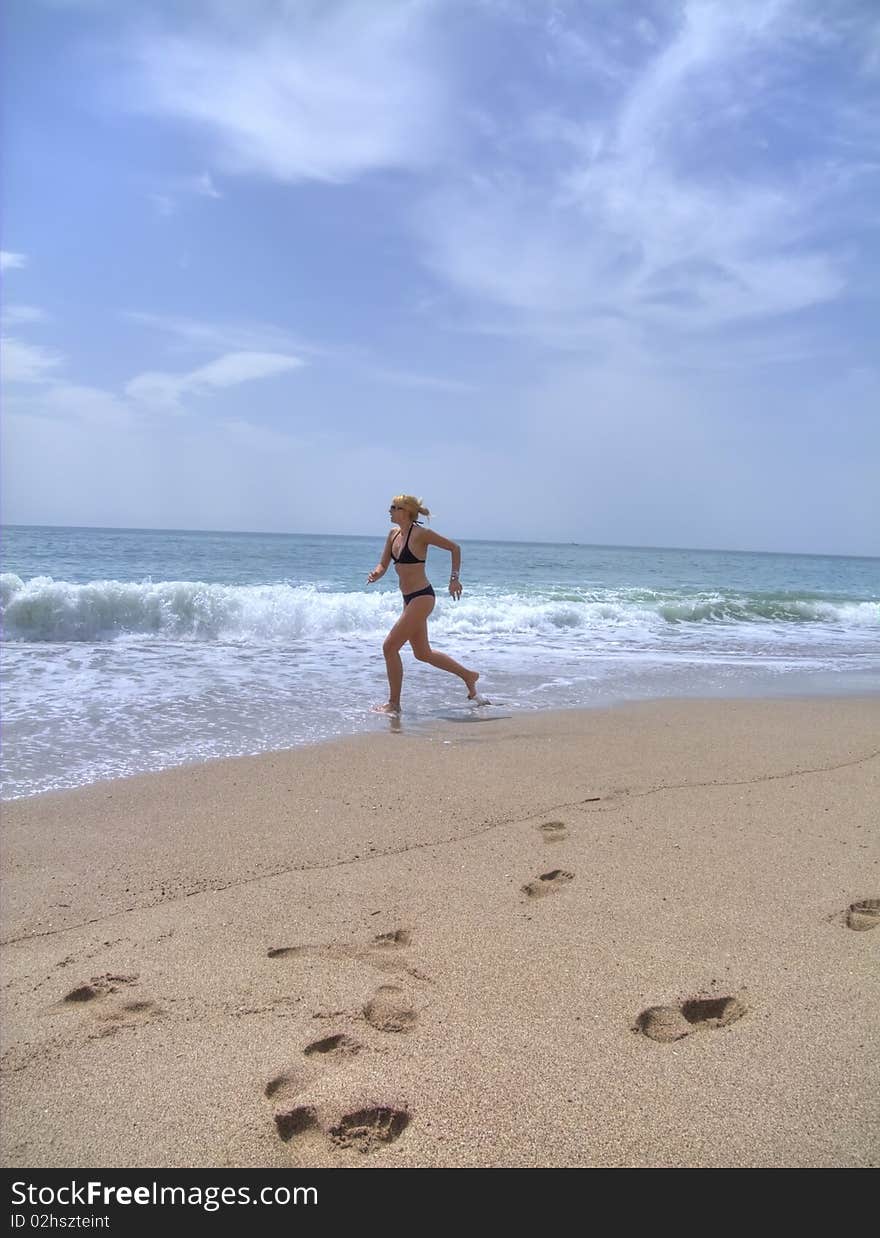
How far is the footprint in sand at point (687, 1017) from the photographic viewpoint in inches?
72.8

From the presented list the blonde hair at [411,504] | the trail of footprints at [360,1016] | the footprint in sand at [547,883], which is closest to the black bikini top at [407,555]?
the blonde hair at [411,504]

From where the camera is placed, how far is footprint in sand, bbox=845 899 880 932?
236cm

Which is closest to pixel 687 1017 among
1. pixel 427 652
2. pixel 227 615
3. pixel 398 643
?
pixel 398 643

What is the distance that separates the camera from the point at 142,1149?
156 centimetres

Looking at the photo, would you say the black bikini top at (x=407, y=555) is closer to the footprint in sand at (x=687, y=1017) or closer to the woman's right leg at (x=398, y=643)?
the woman's right leg at (x=398, y=643)

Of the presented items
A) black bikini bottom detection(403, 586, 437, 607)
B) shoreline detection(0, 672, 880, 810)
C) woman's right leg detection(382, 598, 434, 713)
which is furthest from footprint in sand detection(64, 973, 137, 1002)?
black bikini bottom detection(403, 586, 437, 607)

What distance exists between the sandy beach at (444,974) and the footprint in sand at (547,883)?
0.04 ft

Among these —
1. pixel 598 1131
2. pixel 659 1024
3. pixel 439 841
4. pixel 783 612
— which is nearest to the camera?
pixel 598 1131
